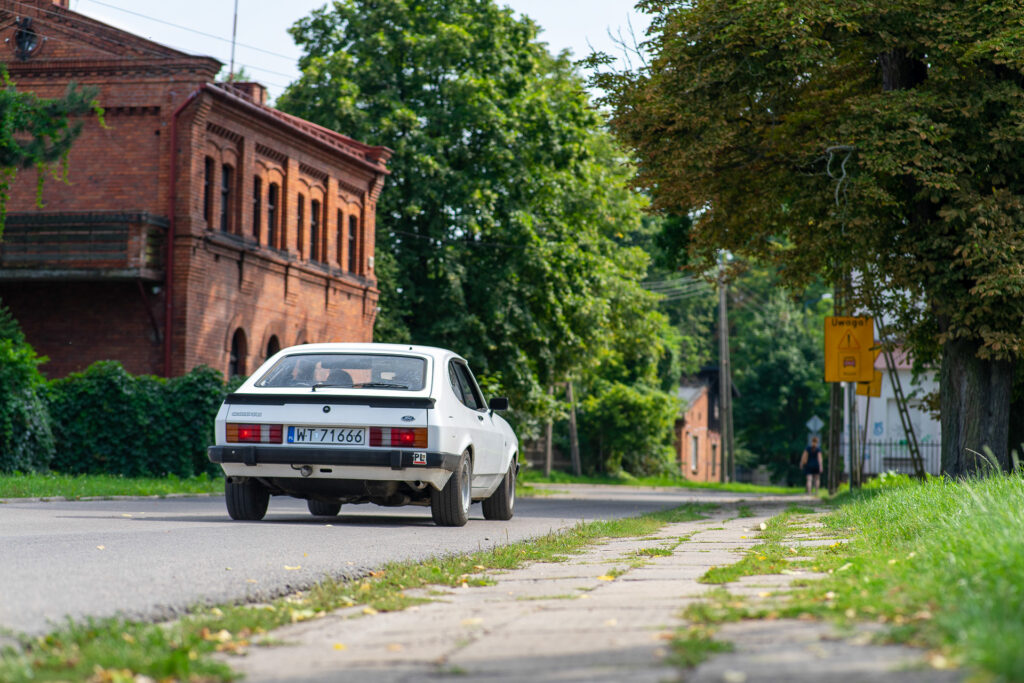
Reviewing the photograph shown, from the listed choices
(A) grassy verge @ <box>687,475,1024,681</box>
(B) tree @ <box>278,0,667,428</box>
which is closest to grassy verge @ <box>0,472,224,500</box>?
(A) grassy verge @ <box>687,475,1024,681</box>

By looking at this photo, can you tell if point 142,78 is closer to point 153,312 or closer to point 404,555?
point 153,312

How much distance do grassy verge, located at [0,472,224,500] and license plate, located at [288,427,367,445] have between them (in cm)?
641

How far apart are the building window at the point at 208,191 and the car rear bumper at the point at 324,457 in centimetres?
1896

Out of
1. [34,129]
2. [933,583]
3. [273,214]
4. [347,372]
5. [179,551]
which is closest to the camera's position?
[933,583]

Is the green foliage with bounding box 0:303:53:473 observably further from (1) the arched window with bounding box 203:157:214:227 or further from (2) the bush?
(1) the arched window with bounding box 203:157:214:227

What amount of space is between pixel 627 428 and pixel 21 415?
3792 centimetres

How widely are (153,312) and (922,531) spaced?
2253 centimetres

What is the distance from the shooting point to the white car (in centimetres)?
1165

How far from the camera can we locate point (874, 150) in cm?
1700

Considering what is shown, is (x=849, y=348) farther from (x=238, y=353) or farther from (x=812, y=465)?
(x=812, y=465)

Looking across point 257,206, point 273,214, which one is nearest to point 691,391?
point 273,214

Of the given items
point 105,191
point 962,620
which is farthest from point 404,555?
point 105,191

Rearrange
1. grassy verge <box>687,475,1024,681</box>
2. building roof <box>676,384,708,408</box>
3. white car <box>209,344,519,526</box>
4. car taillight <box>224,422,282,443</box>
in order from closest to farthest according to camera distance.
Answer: grassy verge <box>687,475,1024,681</box> < white car <box>209,344,519,526</box> < car taillight <box>224,422,282,443</box> < building roof <box>676,384,708,408</box>

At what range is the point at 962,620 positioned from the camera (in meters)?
4.26
